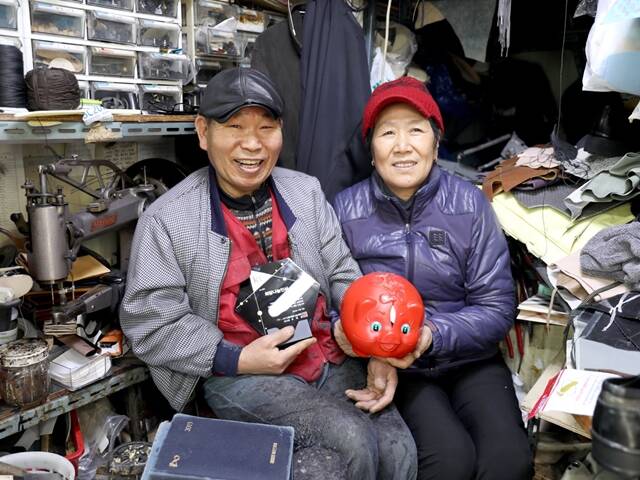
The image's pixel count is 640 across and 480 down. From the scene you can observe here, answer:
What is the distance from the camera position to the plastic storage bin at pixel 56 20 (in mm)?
1832

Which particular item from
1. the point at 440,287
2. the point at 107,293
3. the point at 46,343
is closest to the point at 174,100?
the point at 107,293

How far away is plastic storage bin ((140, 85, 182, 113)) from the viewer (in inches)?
85.4

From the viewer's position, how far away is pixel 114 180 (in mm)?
2033

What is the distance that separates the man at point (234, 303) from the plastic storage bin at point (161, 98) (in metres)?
0.42

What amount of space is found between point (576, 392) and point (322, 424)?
674 mm

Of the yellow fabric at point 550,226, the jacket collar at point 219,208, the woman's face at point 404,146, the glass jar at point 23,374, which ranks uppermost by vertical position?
the woman's face at point 404,146

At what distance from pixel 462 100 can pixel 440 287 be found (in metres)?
1.59

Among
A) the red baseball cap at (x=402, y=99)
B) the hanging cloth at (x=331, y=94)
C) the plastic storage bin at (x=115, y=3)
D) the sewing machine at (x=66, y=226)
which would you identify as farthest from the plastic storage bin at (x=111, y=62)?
the red baseball cap at (x=402, y=99)

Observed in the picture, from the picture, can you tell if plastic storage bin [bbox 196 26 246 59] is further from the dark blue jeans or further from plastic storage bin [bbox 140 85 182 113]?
the dark blue jeans

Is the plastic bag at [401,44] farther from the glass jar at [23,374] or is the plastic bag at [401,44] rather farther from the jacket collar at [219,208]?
the glass jar at [23,374]

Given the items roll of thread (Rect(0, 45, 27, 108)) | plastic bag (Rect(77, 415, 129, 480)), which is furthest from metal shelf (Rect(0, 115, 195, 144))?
plastic bag (Rect(77, 415, 129, 480))

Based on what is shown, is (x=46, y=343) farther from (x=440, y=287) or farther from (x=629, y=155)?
(x=629, y=155)

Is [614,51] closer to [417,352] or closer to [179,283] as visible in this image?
[417,352]

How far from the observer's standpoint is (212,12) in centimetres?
236
